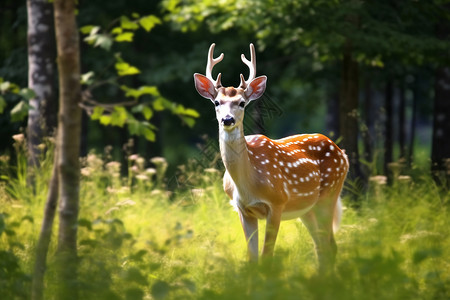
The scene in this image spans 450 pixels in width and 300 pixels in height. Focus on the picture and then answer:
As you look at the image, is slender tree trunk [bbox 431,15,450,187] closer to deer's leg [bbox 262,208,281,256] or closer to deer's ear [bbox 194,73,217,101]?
deer's leg [bbox 262,208,281,256]

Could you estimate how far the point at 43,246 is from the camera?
466 cm

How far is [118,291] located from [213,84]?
2.03 m

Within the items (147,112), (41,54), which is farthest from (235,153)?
(41,54)

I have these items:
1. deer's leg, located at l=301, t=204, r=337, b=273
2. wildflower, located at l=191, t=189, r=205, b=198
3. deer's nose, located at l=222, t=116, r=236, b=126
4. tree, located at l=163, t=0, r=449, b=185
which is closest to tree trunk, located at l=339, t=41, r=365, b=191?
tree, located at l=163, t=0, r=449, b=185

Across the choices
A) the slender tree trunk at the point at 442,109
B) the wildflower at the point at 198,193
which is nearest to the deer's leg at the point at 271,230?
the wildflower at the point at 198,193

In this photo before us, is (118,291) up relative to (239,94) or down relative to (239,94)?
down

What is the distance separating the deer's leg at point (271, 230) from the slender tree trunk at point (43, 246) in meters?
1.77

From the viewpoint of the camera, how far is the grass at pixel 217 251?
4.13m

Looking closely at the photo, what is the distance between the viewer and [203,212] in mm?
8383

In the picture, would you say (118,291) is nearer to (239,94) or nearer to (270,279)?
(270,279)

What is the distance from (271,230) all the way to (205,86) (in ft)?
4.35

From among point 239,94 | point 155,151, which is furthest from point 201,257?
point 155,151

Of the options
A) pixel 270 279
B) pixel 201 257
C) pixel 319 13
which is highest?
pixel 319 13

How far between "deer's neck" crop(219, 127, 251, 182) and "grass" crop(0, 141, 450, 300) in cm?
61
